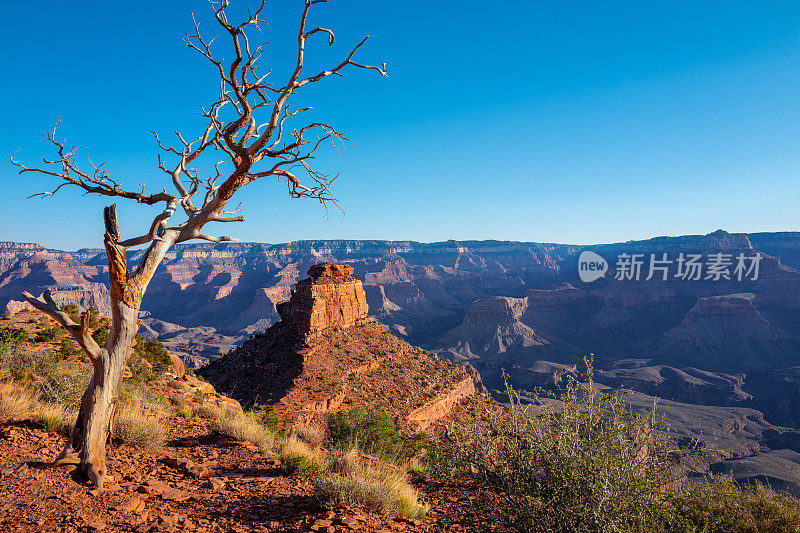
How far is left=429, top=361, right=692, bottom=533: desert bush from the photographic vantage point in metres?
4.17

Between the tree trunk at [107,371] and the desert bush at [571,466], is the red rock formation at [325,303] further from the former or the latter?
the desert bush at [571,466]

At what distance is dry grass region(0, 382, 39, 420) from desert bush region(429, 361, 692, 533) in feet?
28.0

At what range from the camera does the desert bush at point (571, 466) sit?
13.7 ft

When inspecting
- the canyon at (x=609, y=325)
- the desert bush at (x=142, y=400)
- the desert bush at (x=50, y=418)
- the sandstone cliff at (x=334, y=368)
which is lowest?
the canyon at (x=609, y=325)

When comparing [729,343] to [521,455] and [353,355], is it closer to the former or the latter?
[353,355]

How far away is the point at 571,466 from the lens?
14.2ft

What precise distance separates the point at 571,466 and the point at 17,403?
34.3 ft

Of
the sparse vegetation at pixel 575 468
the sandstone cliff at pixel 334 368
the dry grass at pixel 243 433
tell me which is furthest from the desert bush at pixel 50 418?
the sandstone cliff at pixel 334 368

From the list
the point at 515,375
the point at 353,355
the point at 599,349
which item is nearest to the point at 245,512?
the point at 353,355

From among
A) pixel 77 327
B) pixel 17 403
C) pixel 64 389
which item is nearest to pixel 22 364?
pixel 64 389

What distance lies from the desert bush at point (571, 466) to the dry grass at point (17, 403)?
853 centimetres

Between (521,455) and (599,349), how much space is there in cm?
12587

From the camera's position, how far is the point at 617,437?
466 centimetres

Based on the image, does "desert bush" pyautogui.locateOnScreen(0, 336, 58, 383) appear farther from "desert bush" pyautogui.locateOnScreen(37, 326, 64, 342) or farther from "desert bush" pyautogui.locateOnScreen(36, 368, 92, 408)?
"desert bush" pyautogui.locateOnScreen(37, 326, 64, 342)
